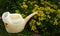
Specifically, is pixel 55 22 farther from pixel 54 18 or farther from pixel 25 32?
pixel 25 32

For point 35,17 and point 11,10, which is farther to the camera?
point 11,10

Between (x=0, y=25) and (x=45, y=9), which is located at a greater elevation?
(x=45, y=9)

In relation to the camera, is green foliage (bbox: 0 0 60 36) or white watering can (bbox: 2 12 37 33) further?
green foliage (bbox: 0 0 60 36)

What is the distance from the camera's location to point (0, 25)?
13.4 ft

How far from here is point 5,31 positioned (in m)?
3.95

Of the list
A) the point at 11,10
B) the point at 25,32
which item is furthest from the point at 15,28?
the point at 11,10

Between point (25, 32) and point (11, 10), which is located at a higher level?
point (11, 10)

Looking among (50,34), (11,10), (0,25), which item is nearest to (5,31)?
(0,25)

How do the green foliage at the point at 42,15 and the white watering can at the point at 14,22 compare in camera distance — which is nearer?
the white watering can at the point at 14,22

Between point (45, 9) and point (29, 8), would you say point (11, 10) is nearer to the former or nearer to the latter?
point (29, 8)

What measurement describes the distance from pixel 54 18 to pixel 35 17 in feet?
1.10

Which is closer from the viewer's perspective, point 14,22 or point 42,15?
point 14,22

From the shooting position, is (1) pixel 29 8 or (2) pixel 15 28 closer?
(2) pixel 15 28

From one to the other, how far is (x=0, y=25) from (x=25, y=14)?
520 mm
